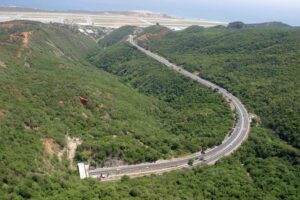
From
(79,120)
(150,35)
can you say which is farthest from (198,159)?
(150,35)

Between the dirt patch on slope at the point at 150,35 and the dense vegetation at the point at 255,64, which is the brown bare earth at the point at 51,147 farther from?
the dirt patch on slope at the point at 150,35

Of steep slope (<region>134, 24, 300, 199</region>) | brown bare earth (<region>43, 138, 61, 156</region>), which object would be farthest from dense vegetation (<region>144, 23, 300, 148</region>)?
brown bare earth (<region>43, 138, 61, 156</region>)

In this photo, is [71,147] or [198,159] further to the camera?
[198,159]

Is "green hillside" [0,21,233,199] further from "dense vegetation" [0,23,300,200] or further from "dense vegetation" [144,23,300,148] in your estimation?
"dense vegetation" [144,23,300,148]

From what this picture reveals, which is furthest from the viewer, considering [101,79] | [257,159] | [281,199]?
[101,79]

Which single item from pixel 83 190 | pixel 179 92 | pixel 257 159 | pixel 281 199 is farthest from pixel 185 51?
pixel 83 190

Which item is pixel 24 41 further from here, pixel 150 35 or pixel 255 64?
pixel 150 35

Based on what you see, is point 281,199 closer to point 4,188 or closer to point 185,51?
point 4,188

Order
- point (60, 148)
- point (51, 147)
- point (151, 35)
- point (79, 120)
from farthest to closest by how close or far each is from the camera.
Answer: point (151, 35), point (79, 120), point (60, 148), point (51, 147)
